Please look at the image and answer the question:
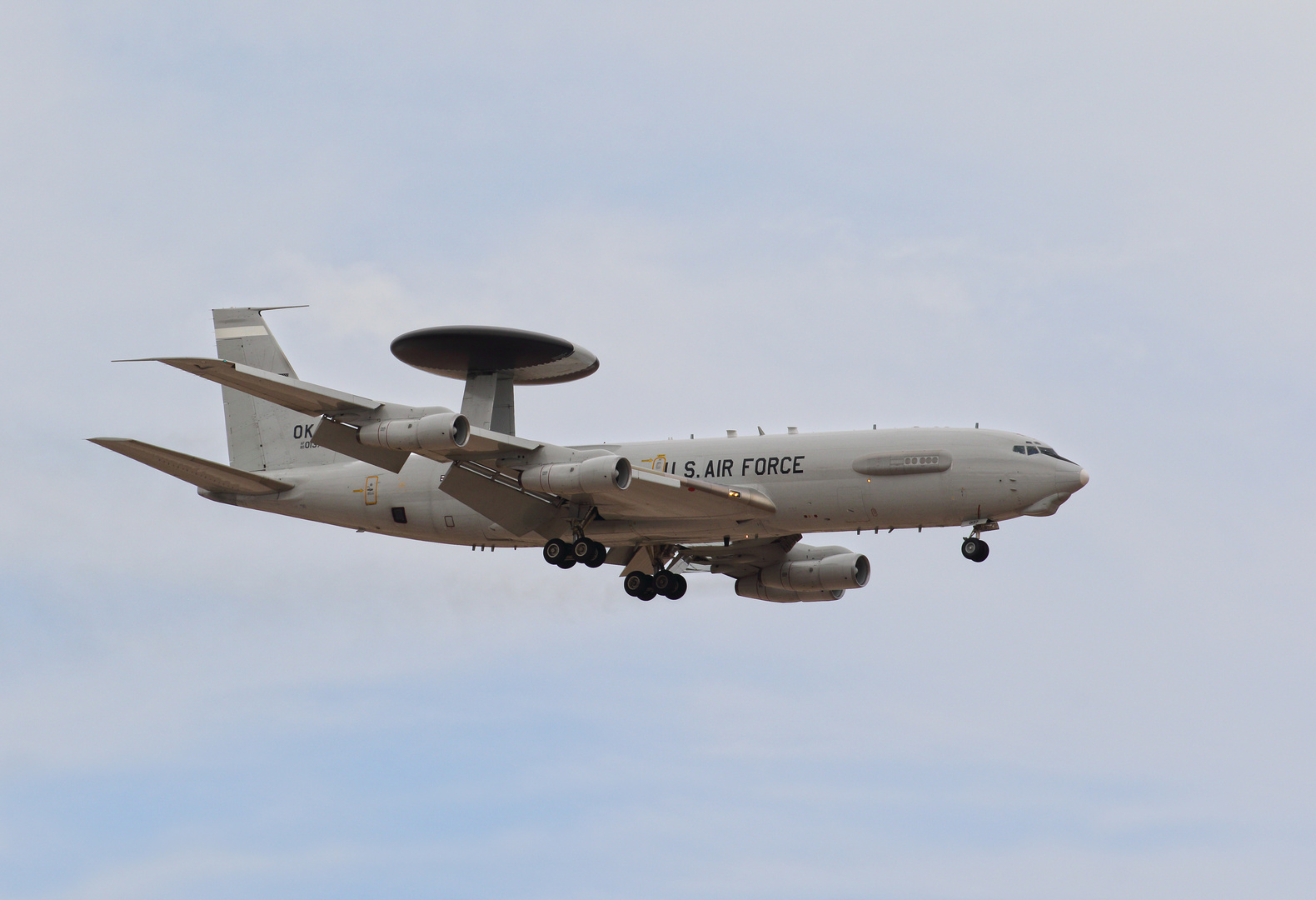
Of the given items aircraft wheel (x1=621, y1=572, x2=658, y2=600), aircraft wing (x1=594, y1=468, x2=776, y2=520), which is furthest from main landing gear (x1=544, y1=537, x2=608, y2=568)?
aircraft wheel (x1=621, y1=572, x2=658, y2=600)

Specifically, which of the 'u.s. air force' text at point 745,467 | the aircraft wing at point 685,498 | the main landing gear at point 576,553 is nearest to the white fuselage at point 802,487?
the 'u.s. air force' text at point 745,467

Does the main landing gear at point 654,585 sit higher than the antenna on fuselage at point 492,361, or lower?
lower

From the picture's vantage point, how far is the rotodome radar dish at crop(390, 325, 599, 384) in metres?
38.6

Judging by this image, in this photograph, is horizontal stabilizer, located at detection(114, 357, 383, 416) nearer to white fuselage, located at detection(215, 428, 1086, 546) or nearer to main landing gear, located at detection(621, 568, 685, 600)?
white fuselage, located at detection(215, 428, 1086, 546)

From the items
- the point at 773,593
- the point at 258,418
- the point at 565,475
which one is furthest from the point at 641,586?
the point at 258,418

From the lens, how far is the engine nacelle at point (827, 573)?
156 ft

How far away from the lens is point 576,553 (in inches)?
1668

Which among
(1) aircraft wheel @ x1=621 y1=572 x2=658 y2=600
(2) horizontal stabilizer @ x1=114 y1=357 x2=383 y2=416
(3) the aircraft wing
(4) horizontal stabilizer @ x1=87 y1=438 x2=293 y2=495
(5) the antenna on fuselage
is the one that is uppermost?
(5) the antenna on fuselage

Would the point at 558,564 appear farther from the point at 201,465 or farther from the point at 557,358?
the point at 201,465

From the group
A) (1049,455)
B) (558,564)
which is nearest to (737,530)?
(558,564)

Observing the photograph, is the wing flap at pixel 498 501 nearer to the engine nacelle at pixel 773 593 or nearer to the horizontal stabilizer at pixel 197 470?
the horizontal stabilizer at pixel 197 470

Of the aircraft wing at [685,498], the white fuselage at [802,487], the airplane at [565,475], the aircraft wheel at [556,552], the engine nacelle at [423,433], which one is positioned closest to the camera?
the engine nacelle at [423,433]

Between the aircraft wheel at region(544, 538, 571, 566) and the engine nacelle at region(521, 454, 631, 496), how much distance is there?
113 inches

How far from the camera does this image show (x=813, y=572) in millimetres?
47594
